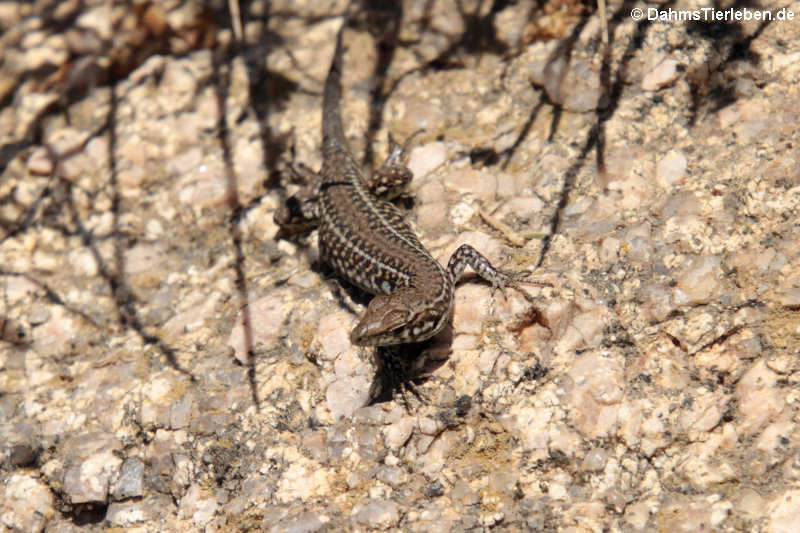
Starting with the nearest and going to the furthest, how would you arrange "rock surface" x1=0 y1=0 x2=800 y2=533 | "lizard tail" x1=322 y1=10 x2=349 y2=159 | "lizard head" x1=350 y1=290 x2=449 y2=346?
"rock surface" x1=0 y1=0 x2=800 y2=533
"lizard head" x1=350 y1=290 x2=449 y2=346
"lizard tail" x1=322 y1=10 x2=349 y2=159

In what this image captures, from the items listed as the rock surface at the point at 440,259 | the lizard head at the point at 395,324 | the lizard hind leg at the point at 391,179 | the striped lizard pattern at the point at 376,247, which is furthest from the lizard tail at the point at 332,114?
the lizard head at the point at 395,324

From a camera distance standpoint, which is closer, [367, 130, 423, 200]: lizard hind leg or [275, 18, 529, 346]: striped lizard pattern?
[275, 18, 529, 346]: striped lizard pattern

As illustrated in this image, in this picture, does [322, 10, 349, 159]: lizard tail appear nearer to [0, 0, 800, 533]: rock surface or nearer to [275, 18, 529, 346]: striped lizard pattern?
[275, 18, 529, 346]: striped lizard pattern

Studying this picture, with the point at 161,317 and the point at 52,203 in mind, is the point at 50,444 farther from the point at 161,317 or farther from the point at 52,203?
the point at 52,203

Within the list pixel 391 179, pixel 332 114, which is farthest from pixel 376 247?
pixel 332 114

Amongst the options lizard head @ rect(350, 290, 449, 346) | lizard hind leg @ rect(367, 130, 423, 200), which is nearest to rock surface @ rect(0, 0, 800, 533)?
lizard hind leg @ rect(367, 130, 423, 200)

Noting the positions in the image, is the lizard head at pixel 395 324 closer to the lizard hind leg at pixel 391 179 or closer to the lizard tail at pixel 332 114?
the lizard hind leg at pixel 391 179

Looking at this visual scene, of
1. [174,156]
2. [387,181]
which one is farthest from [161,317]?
[387,181]
